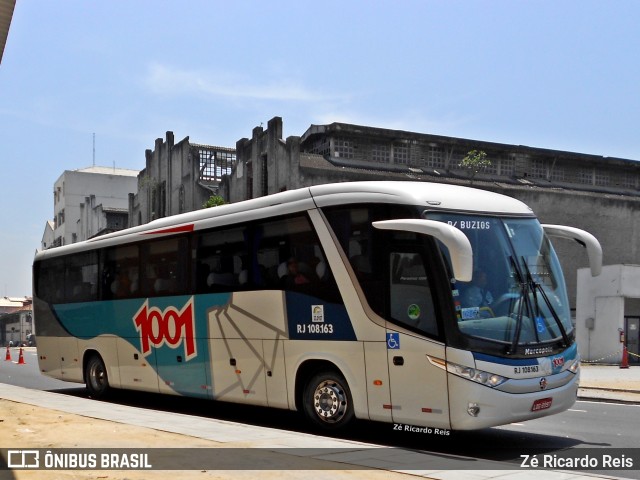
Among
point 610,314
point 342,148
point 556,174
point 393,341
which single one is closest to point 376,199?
point 393,341

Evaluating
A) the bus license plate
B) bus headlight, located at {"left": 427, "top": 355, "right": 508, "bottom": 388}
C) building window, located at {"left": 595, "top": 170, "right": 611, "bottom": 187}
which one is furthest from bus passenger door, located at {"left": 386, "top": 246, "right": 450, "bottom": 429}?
building window, located at {"left": 595, "top": 170, "right": 611, "bottom": 187}

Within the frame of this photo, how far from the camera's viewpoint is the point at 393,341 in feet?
35.3

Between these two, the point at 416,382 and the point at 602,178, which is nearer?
the point at 416,382

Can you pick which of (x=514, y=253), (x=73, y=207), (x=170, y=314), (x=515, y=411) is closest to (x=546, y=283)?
(x=514, y=253)

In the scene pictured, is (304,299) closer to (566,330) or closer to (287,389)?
(287,389)

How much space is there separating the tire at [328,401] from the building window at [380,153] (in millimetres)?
37793

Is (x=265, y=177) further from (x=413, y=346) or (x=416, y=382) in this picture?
(x=416, y=382)

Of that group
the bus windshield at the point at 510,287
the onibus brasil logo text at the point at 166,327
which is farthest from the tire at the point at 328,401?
the onibus brasil logo text at the point at 166,327

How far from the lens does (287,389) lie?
41.2 ft

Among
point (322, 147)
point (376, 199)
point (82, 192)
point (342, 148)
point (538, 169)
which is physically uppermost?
point (82, 192)

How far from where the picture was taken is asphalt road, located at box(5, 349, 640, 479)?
10.9m

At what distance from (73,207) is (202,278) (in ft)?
290

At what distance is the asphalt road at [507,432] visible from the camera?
10.9 metres

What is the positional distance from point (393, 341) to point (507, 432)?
3.17 m
